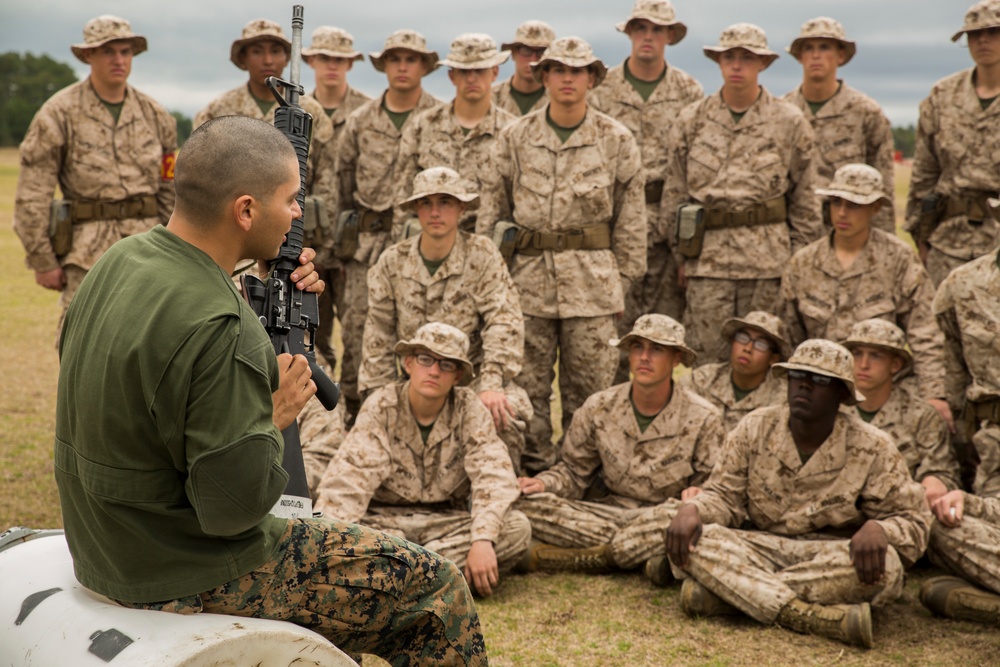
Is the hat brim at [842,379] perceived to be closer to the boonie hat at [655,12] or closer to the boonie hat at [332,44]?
the boonie hat at [655,12]

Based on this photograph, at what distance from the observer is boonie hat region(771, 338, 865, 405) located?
534 cm

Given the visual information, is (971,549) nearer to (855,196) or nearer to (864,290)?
(864,290)

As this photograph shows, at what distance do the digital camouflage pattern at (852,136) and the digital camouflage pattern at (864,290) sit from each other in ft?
3.79

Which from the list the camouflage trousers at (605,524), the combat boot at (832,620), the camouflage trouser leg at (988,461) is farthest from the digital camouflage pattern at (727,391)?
the combat boot at (832,620)

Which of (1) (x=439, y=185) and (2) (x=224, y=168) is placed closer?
(2) (x=224, y=168)

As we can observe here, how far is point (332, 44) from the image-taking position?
906cm

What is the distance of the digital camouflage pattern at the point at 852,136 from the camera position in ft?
26.0

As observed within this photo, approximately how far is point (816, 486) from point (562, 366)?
2261 millimetres

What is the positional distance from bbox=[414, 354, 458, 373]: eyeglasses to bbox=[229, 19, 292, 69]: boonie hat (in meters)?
3.33

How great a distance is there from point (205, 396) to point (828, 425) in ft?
12.4

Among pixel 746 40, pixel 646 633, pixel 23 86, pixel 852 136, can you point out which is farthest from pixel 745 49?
pixel 23 86

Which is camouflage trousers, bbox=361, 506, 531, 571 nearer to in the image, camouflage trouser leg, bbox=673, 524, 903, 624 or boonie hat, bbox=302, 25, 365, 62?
camouflage trouser leg, bbox=673, 524, 903, 624

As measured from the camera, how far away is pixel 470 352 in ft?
21.9

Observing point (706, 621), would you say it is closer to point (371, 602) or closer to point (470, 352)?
point (470, 352)
